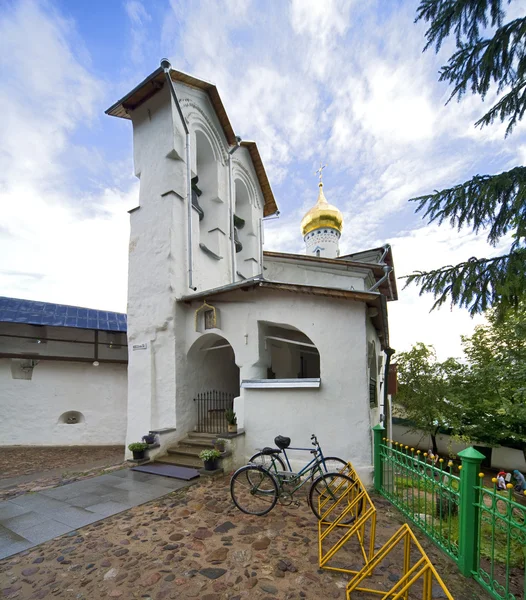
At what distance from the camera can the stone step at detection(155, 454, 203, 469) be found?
21.7 ft

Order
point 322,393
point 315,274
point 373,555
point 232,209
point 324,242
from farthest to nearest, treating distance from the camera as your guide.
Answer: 1. point 324,242
2. point 315,274
3. point 232,209
4. point 322,393
5. point 373,555

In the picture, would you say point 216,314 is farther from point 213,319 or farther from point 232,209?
point 232,209

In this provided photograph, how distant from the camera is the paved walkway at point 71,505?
13.4 feet

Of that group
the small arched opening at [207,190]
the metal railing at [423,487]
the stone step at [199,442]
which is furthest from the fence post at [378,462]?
the small arched opening at [207,190]

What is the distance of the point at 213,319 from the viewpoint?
301 inches

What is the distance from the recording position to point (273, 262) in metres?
14.1

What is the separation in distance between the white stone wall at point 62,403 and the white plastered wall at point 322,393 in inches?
235

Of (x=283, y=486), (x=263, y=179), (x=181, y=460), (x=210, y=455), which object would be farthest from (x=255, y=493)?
(x=263, y=179)

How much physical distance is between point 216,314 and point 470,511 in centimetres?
567

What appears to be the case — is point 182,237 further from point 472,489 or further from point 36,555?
point 472,489

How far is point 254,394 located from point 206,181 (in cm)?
719

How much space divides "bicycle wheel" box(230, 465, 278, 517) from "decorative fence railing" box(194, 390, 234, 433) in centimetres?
270

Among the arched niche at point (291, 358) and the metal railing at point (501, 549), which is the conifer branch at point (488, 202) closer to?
the metal railing at point (501, 549)

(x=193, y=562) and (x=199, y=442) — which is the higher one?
(x=199, y=442)
